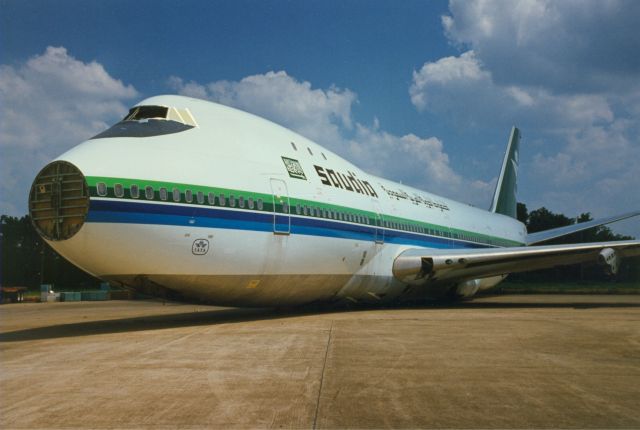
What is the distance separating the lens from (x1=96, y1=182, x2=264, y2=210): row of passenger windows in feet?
39.3

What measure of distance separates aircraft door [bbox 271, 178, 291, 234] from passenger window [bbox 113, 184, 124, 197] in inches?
163

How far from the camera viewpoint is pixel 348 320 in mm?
15594

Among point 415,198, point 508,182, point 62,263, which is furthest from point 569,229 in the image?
point 62,263

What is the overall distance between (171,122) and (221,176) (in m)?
1.77

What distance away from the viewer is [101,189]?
38.7 ft

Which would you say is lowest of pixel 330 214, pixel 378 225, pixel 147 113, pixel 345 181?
pixel 378 225

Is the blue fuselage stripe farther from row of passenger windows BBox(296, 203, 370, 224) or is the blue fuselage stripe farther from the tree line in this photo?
the tree line

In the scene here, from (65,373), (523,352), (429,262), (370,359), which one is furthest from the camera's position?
(429,262)

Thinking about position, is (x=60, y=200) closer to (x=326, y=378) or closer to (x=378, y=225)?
(x=326, y=378)

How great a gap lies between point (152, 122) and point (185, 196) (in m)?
2.26

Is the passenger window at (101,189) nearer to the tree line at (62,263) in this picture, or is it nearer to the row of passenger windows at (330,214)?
the row of passenger windows at (330,214)

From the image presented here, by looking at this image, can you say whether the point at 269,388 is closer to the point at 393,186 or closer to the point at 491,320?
the point at 491,320

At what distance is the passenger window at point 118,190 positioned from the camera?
39.2ft

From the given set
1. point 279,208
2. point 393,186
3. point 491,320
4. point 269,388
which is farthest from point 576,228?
point 269,388
